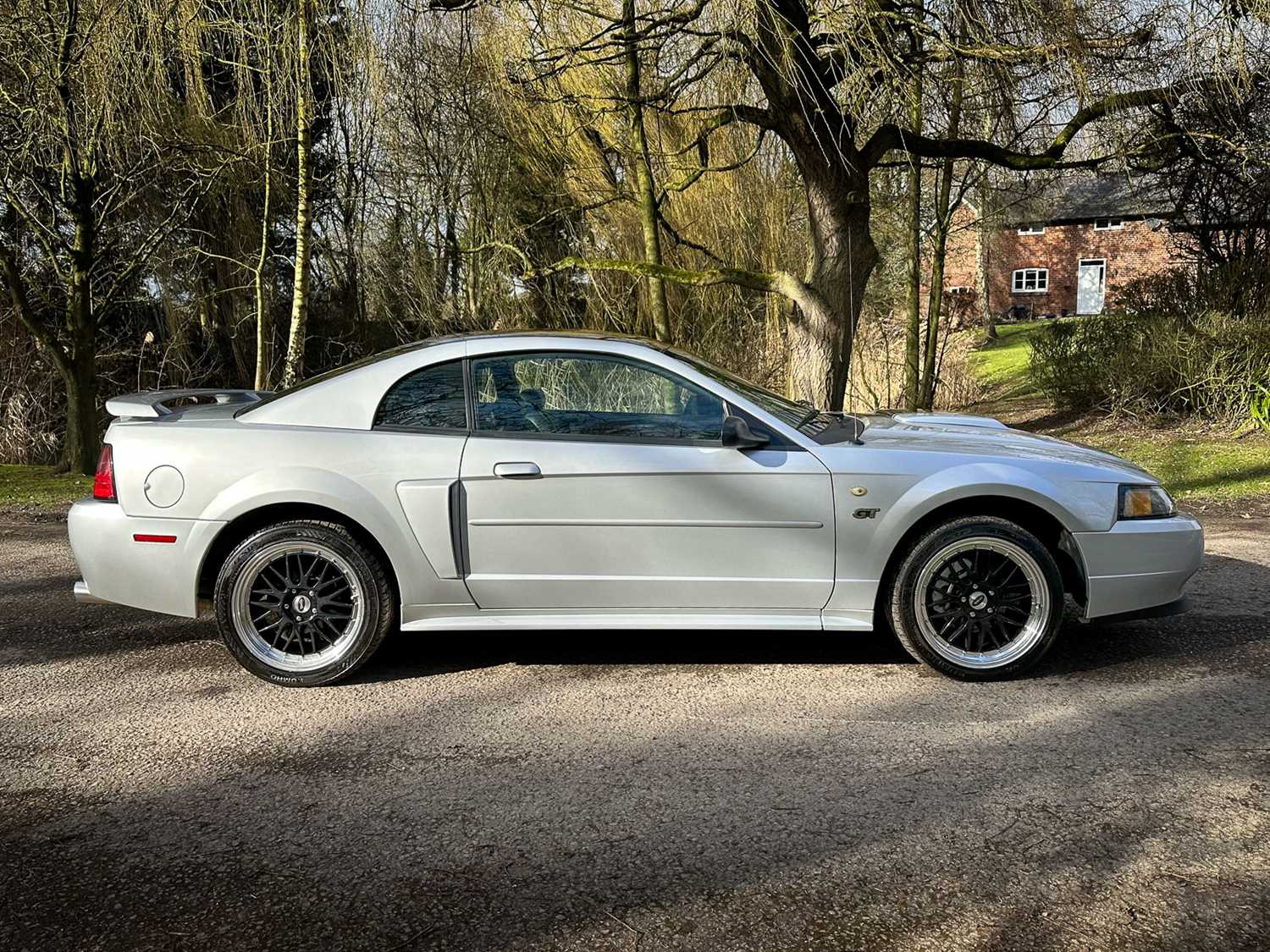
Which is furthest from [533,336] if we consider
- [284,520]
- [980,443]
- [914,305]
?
[914,305]

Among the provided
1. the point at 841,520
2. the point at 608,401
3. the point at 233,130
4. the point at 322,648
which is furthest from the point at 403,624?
the point at 233,130

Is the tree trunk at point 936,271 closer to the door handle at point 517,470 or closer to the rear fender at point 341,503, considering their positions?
the door handle at point 517,470

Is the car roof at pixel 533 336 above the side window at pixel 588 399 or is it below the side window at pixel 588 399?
above

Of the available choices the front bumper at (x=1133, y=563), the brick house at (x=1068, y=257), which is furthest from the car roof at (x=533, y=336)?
the brick house at (x=1068, y=257)

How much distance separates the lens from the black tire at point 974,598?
175 inches

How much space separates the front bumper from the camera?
4.46 metres

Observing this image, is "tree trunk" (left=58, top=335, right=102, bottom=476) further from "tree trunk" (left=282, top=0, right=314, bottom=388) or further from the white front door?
the white front door

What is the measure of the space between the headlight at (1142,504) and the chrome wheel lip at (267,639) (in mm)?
3343

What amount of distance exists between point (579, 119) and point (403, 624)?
10.1 meters

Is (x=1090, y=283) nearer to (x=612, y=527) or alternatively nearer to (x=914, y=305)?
(x=914, y=305)

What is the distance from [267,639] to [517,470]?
4.46ft

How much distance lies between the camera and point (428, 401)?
4707 mm

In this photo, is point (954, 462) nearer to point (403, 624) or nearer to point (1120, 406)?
point (403, 624)

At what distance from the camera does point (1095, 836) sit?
303 cm
